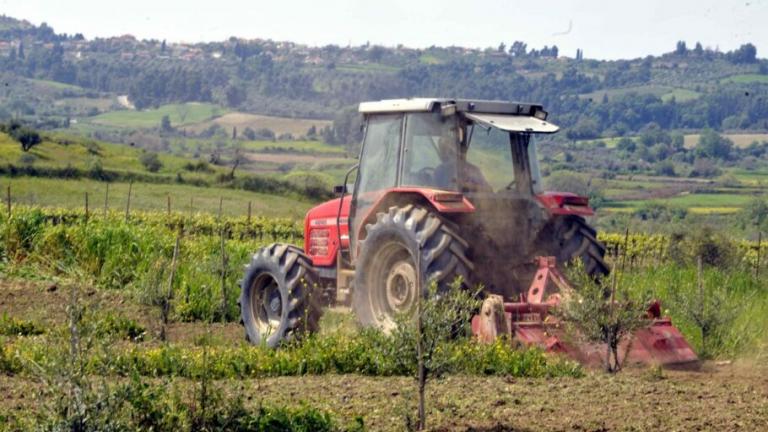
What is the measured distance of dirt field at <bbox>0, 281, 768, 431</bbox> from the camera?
7391 mm

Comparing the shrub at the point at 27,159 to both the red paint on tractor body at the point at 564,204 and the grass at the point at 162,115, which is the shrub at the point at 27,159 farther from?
the grass at the point at 162,115

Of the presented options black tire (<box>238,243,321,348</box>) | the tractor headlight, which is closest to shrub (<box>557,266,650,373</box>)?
black tire (<box>238,243,321,348</box>)

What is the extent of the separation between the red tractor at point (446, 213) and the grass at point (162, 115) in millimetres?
87749

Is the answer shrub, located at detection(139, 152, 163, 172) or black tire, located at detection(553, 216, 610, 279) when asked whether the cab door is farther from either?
shrub, located at detection(139, 152, 163, 172)

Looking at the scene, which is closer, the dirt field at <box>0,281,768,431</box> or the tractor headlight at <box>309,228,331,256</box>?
the dirt field at <box>0,281,768,431</box>

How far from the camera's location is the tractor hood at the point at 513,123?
10.4 m

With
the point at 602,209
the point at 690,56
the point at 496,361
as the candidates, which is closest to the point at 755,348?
the point at 496,361

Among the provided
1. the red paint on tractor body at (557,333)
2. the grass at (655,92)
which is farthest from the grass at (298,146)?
the red paint on tractor body at (557,333)

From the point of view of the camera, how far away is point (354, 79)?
8231 cm

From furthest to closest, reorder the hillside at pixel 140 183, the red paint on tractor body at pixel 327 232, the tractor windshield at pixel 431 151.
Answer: the hillside at pixel 140 183, the red paint on tractor body at pixel 327 232, the tractor windshield at pixel 431 151

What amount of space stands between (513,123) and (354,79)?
2846 inches

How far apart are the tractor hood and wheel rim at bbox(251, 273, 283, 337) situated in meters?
3.00

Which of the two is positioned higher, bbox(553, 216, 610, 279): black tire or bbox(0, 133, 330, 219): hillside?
bbox(553, 216, 610, 279): black tire

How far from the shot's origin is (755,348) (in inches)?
464
